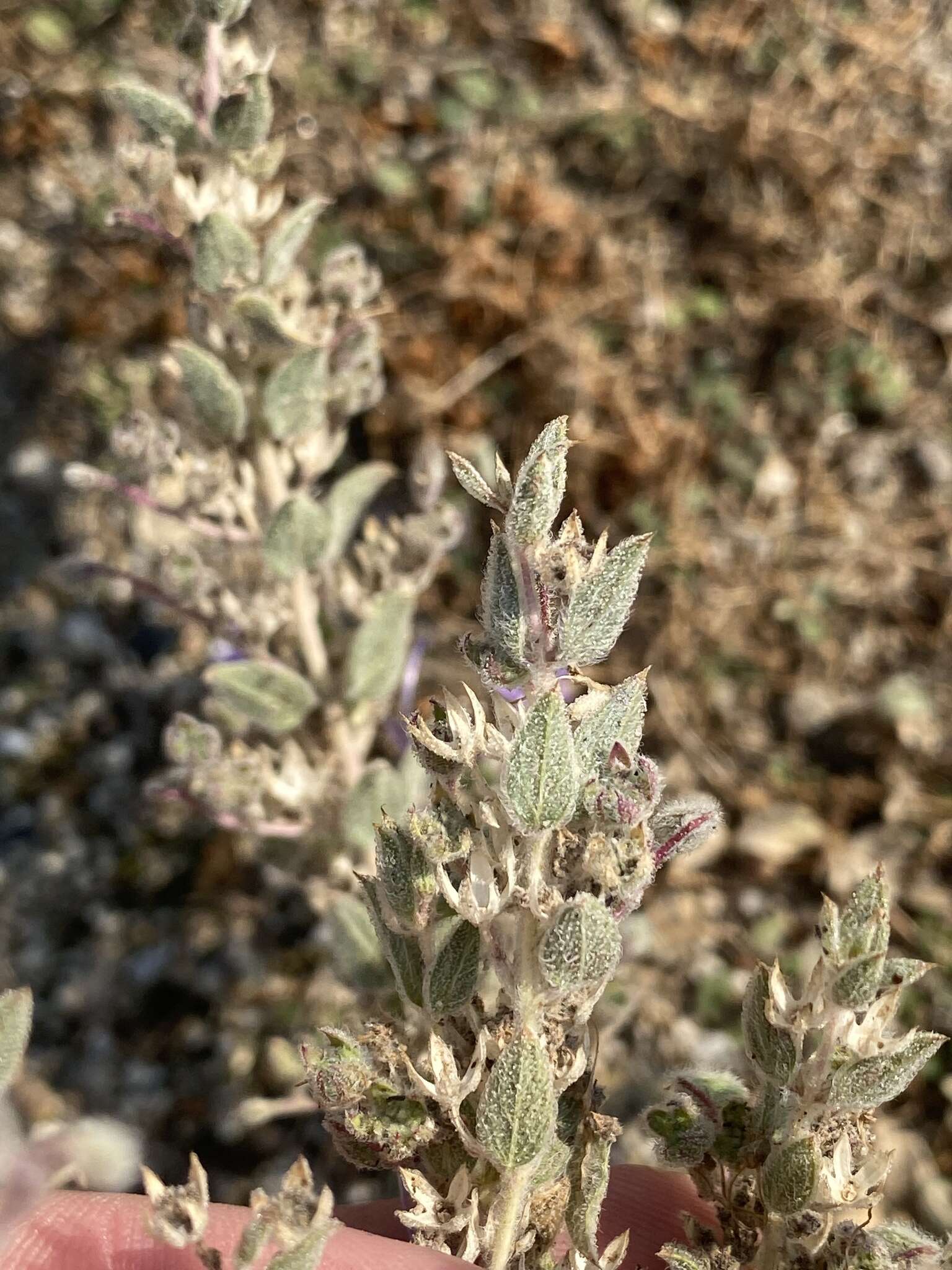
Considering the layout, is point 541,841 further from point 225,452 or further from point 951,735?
point 951,735

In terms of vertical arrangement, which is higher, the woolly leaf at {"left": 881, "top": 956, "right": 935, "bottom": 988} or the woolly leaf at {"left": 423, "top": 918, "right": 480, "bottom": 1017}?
the woolly leaf at {"left": 881, "top": 956, "right": 935, "bottom": 988}

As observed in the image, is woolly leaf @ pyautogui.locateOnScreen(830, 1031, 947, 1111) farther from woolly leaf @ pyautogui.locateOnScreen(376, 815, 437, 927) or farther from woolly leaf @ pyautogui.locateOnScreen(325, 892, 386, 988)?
woolly leaf @ pyautogui.locateOnScreen(325, 892, 386, 988)

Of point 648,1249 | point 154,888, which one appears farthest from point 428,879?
point 154,888

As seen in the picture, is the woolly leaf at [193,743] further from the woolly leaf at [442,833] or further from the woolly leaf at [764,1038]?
the woolly leaf at [764,1038]

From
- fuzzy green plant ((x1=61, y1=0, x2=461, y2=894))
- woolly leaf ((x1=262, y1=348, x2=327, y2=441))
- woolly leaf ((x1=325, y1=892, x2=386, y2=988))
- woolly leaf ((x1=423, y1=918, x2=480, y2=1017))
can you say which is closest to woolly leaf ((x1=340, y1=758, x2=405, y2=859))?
fuzzy green plant ((x1=61, y1=0, x2=461, y2=894))

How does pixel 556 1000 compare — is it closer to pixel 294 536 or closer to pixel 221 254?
pixel 294 536
